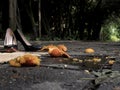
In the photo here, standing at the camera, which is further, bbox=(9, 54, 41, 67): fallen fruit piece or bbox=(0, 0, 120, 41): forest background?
bbox=(0, 0, 120, 41): forest background

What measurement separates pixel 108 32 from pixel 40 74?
16.6 metres

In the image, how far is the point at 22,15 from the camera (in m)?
15.4

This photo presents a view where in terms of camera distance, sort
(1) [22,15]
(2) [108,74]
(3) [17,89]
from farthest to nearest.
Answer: (1) [22,15] < (2) [108,74] < (3) [17,89]

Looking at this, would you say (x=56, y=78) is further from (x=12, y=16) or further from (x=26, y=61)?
(x=12, y=16)

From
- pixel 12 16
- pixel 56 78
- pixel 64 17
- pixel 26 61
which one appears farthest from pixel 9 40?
pixel 64 17

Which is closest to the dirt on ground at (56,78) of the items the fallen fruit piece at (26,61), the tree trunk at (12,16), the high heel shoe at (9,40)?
the fallen fruit piece at (26,61)

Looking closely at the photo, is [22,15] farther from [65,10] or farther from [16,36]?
[16,36]

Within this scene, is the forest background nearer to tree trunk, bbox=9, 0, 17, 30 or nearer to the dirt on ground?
tree trunk, bbox=9, 0, 17, 30

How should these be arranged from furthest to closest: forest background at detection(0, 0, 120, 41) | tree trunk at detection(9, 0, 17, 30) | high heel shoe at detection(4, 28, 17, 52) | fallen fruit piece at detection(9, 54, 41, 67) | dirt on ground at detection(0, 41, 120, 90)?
forest background at detection(0, 0, 120, 41), tree trunk at detection(9, 0, 17, 30), high heel shoe at detection(4, 28, 17, 52), fallen fruit piece at detection(9, 54, 41, 67), dirt on ground at detection(0, 41, 120, 90)

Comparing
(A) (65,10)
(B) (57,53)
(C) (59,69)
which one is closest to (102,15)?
(A) (65,10)

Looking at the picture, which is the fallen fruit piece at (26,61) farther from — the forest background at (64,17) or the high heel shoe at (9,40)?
the forest background at (64,17)

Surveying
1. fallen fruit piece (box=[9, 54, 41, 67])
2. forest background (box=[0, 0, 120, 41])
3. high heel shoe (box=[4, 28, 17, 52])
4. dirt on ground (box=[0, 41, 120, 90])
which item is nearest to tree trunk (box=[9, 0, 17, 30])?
high heel shoe (box=[4, 28, 17, 52])

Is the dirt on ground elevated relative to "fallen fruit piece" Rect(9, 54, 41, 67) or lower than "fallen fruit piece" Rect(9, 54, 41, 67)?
lower

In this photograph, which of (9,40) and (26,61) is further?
(9,40)
